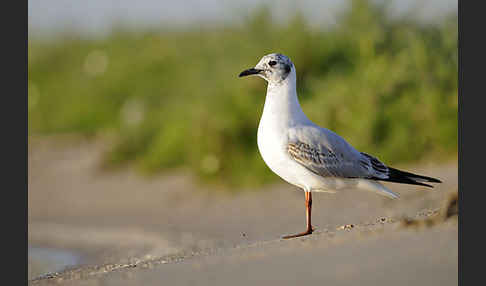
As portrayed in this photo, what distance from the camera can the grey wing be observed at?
4.64 m

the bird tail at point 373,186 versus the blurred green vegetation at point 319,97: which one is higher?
the blurred green vegetation at point 319,97

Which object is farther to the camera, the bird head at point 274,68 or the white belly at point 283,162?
the bird head at point 274,68

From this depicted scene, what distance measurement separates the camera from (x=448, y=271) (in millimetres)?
3320

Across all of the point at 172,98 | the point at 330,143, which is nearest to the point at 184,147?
the point at 172,98

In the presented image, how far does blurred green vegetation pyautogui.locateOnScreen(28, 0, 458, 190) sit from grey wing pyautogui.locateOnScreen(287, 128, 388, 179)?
114 inches

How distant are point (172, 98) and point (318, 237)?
7.68 meters

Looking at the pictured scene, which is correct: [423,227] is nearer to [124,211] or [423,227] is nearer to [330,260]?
[330,260]

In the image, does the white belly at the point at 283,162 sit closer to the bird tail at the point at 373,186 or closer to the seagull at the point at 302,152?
the seagull at the point at 302,152

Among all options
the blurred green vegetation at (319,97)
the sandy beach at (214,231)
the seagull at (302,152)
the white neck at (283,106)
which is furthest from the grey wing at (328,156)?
the blurred green vegetation at (319,97)

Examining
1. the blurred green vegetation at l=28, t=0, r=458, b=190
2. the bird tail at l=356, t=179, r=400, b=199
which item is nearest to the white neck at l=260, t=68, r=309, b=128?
the bird tail at l=356, t=179, r=400, b=199

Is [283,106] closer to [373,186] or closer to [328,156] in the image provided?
[328,156]

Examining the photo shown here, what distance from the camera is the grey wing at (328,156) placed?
4.64 m

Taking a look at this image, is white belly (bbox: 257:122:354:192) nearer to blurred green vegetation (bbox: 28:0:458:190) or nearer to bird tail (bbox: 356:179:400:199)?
bird tail (bbox: 356:179:400:199)

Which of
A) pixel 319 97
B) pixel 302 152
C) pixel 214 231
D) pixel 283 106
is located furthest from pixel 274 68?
pixel 319 97
